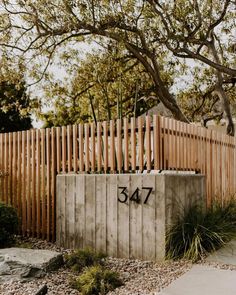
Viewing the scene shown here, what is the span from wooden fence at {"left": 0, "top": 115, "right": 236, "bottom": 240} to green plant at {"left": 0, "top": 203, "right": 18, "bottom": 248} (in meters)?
0.75

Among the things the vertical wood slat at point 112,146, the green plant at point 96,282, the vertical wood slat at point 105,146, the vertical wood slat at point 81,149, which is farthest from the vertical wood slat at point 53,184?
the green plant at point 96,282

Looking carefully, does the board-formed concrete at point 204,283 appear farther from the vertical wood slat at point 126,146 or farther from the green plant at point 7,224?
the green plant at point 7,224

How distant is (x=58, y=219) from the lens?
754cm

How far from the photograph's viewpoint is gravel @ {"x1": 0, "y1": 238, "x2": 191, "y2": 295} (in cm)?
499

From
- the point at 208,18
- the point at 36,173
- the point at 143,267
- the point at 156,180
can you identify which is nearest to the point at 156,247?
the point at 143,267

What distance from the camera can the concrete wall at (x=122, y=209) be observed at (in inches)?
247

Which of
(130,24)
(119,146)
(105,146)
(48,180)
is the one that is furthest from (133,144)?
(130,24)

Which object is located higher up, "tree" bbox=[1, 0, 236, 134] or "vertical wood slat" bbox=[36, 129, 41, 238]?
"tree" bbox=[1, 0, 236, 134]

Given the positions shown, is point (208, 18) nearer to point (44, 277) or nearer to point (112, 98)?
point (112, 98)

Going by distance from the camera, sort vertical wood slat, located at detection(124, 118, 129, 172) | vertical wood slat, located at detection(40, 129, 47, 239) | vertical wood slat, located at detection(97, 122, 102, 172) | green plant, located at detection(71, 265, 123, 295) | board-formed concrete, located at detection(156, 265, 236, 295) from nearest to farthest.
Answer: board-formed concrete, located at detection(156, 265, 236, 295), green plant, located at detection(71, 265, 123, 295), vertical wood slat, located at detection(124, 118, 129, 172), vertical wood slat, located at detection(97, 122, 102, 172), vertical wood slat, located at detection(40, 129, 47, 239)

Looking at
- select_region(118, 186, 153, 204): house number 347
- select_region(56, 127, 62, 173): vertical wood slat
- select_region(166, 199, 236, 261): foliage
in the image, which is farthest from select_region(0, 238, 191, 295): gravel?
select_region(56, 127, 62, 173): vertical wood slat

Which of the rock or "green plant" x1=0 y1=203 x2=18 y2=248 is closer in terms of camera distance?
the rock

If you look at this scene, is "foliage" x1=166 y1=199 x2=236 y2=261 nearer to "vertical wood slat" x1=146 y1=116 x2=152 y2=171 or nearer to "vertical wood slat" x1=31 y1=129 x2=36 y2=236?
"vertical wood slat" x1=146 y1=116 x2=152 y2=171

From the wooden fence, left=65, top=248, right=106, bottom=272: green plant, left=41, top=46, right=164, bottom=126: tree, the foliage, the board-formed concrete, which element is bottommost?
the board-formed concrete
